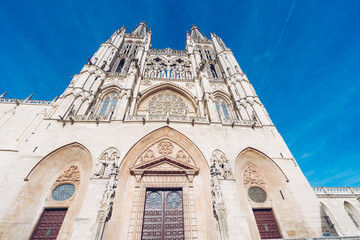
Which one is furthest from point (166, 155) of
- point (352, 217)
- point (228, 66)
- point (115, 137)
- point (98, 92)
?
point (352, 217)

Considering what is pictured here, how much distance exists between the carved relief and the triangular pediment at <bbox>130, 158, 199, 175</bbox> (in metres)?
0.25

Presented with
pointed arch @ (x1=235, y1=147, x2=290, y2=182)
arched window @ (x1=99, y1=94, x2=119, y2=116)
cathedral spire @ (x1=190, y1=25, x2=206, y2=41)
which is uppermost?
cathedral spire @ (x1=190, y1=25, x2=206, y2=41)

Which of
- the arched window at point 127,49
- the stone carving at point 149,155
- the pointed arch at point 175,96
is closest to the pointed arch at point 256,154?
the stone carving at point 149,155

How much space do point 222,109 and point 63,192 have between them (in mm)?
12756

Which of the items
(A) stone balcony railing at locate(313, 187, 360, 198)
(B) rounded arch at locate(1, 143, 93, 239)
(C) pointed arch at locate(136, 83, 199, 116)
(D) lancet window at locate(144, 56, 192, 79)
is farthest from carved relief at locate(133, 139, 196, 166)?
(A) stone balcony railing at locate(313, 187, 360, 198)

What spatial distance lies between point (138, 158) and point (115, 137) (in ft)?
5.96

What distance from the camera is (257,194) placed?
8055 mm

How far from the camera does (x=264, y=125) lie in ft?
33.3

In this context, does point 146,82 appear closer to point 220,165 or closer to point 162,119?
point 162,119

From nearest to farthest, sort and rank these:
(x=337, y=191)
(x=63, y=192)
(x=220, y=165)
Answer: (x=63, y=192) → (x=220, y=165) → (x=337, y=191)

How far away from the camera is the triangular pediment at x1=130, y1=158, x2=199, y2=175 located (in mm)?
7848

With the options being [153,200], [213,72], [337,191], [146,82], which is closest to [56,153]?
[153,200]

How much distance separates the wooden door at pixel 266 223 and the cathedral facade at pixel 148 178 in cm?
5

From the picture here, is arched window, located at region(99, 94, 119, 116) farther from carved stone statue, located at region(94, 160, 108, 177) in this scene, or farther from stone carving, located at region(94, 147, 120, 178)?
carved stone statue, located at region(94, 160, 108, 177)
